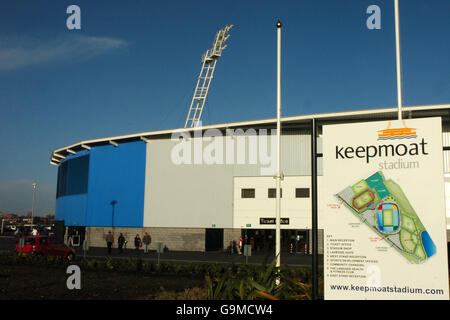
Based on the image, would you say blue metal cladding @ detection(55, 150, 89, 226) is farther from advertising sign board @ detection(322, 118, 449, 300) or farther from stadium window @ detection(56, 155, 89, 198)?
advertising sign board @ detection(322, 118, 449, 300)

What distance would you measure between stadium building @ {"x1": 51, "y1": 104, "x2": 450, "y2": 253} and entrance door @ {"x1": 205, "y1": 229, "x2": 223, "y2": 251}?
0.32 feet

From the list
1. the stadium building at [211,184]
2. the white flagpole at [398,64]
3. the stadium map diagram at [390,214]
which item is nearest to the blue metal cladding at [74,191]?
the stadium building at [211,184]

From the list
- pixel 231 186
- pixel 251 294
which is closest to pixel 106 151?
pixel 231 186

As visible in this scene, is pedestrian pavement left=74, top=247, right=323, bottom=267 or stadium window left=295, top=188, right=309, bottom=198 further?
stadium window left=295, top=188, right=309, bottom=198

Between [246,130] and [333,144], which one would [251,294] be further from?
[246,130]

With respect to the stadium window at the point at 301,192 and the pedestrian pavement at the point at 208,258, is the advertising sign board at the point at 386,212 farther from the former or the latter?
the stadium window at the point at 301,192

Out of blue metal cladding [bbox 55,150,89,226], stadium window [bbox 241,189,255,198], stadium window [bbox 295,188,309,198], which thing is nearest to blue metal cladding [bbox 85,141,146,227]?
blue metal cladding [bbox 55,150,89,226]

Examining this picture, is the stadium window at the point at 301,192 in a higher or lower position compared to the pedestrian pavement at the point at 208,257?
higher

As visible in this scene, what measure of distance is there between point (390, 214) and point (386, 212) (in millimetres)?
67

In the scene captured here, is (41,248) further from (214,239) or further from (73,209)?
(73,209)

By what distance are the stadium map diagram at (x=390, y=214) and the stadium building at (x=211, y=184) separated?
3117 centimetres

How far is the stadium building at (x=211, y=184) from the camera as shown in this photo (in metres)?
40.0

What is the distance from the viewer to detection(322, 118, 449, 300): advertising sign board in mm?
6574
